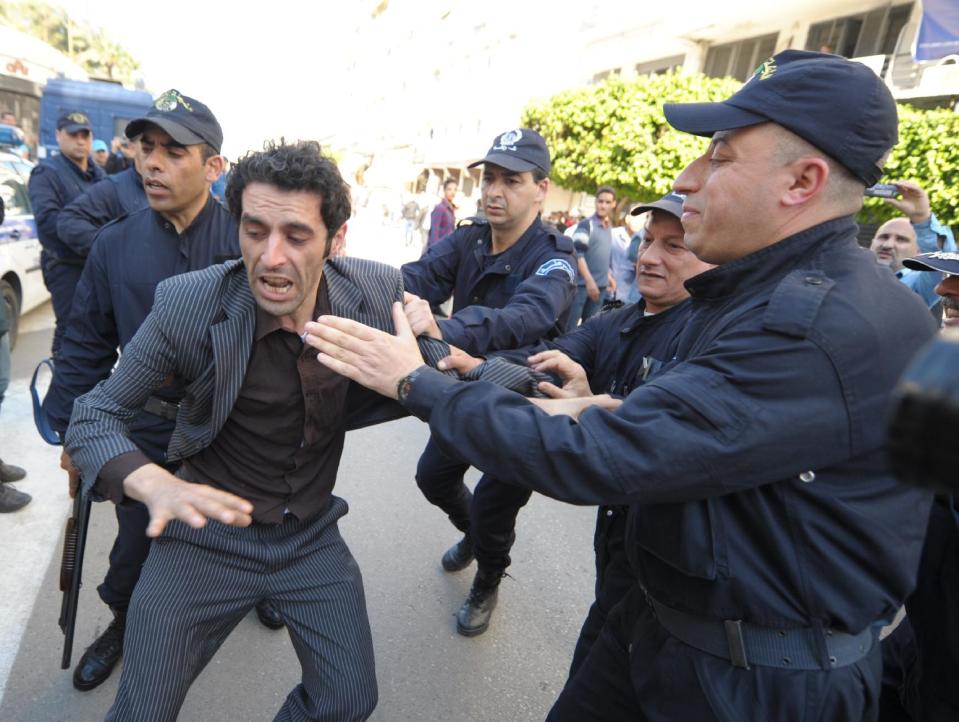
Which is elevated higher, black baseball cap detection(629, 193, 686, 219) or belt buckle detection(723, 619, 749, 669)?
black baseball cap detection(629, 193, 686, 219)

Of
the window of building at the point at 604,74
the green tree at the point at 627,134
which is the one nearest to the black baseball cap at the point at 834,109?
the green tree at the point at 627,134

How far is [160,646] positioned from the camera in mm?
1690

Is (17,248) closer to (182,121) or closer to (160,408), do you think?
(182,121)

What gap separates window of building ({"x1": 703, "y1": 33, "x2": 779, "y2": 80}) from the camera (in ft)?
45.5

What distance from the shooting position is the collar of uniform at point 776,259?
134 cm

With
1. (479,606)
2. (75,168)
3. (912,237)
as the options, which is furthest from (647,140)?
(479,606)

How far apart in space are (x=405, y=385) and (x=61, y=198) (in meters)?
4.92

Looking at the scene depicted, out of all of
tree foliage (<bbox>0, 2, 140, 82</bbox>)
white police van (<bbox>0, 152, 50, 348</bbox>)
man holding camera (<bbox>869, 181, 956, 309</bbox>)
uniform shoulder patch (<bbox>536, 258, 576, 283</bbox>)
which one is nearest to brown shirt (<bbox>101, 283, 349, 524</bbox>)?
uniform shoulder patch (<bbox>536, 258, 576, 283</bbox>)

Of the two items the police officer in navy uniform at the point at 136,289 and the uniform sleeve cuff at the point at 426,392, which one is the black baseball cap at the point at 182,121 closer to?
the police officer in navy uniform at the point at 136,289

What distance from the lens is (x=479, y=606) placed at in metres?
3.02

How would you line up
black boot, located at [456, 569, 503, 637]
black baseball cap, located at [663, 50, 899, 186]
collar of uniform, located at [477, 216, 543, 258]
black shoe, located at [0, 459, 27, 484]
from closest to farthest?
black baseball cap, located at [663, 50, 899, 186], black boot, located at [456, 569, 503, 637], collar of uniform, located at [477, 216, 543, 258], black shoe, located at [0, 459, 27, 484]

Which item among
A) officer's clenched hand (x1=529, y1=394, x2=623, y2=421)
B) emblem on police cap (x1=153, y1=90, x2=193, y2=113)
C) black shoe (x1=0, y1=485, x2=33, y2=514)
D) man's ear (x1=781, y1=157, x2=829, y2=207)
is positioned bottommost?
black shoe (x1=0, y1=485, x2=33, y2=514)

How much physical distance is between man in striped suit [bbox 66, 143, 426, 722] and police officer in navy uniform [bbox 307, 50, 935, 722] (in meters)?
0.50

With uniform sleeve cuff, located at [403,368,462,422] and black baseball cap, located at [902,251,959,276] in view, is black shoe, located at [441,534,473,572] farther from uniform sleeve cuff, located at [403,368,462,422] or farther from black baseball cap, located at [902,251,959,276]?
black baseball cap, located at [902,251,959,276]
